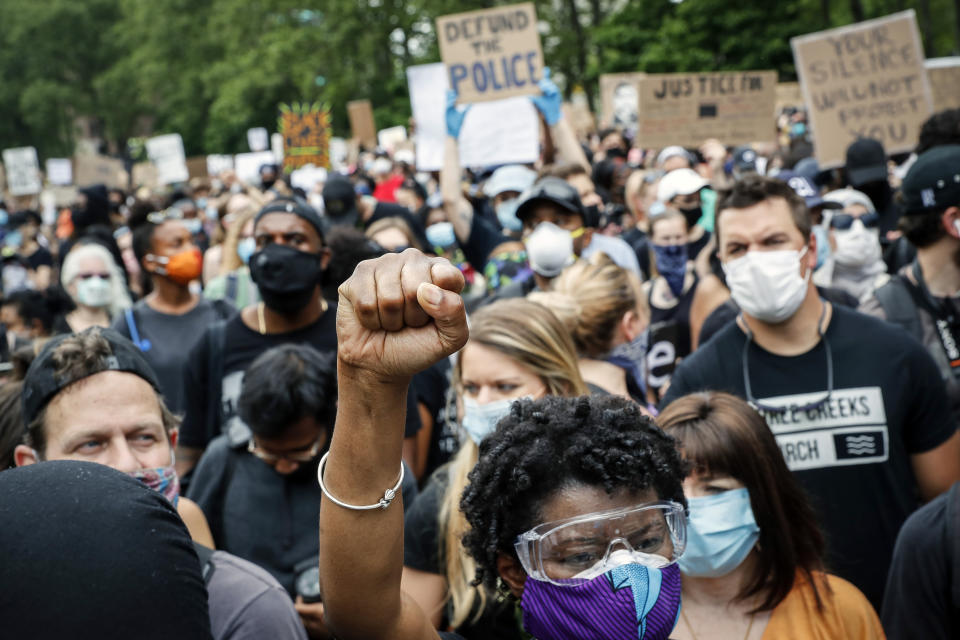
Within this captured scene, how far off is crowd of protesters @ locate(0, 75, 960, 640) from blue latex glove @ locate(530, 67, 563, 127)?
1808 mm

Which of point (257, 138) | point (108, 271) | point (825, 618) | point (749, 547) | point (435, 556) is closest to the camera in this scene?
point (825, 618)

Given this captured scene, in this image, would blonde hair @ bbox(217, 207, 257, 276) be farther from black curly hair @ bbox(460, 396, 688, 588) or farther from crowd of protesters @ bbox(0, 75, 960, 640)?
black curly hair @ bbox(460, 396, 688, 588)

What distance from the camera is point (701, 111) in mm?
9672

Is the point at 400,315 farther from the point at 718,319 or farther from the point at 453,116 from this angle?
the point at 453,116

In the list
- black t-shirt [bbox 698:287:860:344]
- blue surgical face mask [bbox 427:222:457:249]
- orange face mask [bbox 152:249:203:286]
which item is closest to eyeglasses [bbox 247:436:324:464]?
black t-shirt [bbox 698:287:860:344]

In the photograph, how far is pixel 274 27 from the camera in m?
44.0

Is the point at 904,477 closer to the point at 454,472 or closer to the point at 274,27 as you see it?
the point at 454,472

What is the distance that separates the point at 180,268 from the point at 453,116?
305 cm

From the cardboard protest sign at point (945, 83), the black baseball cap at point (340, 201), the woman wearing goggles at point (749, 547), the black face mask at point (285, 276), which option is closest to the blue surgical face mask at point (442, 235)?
the black baseball cap at point (340, 201)

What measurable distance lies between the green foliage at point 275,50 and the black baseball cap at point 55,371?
20655 millimetres

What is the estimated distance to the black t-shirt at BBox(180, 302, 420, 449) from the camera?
4.35 m

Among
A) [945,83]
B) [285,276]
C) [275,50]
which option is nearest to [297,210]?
[285,276]

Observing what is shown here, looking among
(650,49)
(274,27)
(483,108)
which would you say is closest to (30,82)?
(274,27)

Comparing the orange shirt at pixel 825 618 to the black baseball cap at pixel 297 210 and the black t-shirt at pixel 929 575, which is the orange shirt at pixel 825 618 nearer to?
the black t-shirt at pixel 929 575
